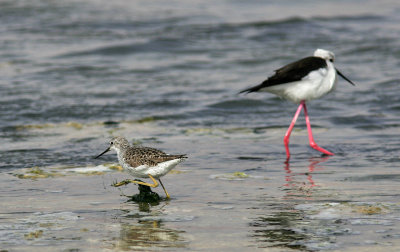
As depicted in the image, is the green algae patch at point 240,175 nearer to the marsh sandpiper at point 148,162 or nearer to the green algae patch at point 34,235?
the marsh sandpiper at point 148,162

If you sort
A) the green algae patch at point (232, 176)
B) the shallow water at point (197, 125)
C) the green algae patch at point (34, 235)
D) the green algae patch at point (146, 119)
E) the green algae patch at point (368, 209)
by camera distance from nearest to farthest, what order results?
the green algae patch at point (34, 235), the shallow water at point (197, 125), the green algae patch at point (368, 209), the green algae patch at point (232, 176), the green algae patch at point (146, 119)

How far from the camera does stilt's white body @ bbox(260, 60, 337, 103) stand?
32.1 feet

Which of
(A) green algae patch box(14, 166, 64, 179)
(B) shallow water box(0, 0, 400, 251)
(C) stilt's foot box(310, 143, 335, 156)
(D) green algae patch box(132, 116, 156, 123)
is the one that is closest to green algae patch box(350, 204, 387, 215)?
(B) shallow water box(0, 0, 400, 251)

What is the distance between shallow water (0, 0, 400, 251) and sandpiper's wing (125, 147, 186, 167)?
38cm

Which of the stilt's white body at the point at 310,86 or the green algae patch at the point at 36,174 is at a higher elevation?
the stilt's white body at the point at 310,86

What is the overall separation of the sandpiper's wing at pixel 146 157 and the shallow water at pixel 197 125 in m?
0.38

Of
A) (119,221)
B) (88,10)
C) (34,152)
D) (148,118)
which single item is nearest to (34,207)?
(119,221)

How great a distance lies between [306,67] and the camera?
9742 millimetres

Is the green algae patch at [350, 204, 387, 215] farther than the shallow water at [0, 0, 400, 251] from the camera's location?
Yes

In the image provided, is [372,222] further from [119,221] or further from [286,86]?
[286,86]

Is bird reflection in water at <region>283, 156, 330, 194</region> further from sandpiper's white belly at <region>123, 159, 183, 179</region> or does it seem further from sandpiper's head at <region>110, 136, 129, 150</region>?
sandpiper's head at <region>110, 136, 129, 150</region>

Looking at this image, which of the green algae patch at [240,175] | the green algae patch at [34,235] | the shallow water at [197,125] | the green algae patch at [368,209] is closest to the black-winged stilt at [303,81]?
the shallow water at [197,125]

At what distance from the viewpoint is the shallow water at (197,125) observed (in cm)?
595

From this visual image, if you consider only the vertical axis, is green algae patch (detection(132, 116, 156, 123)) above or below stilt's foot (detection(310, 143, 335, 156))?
above
